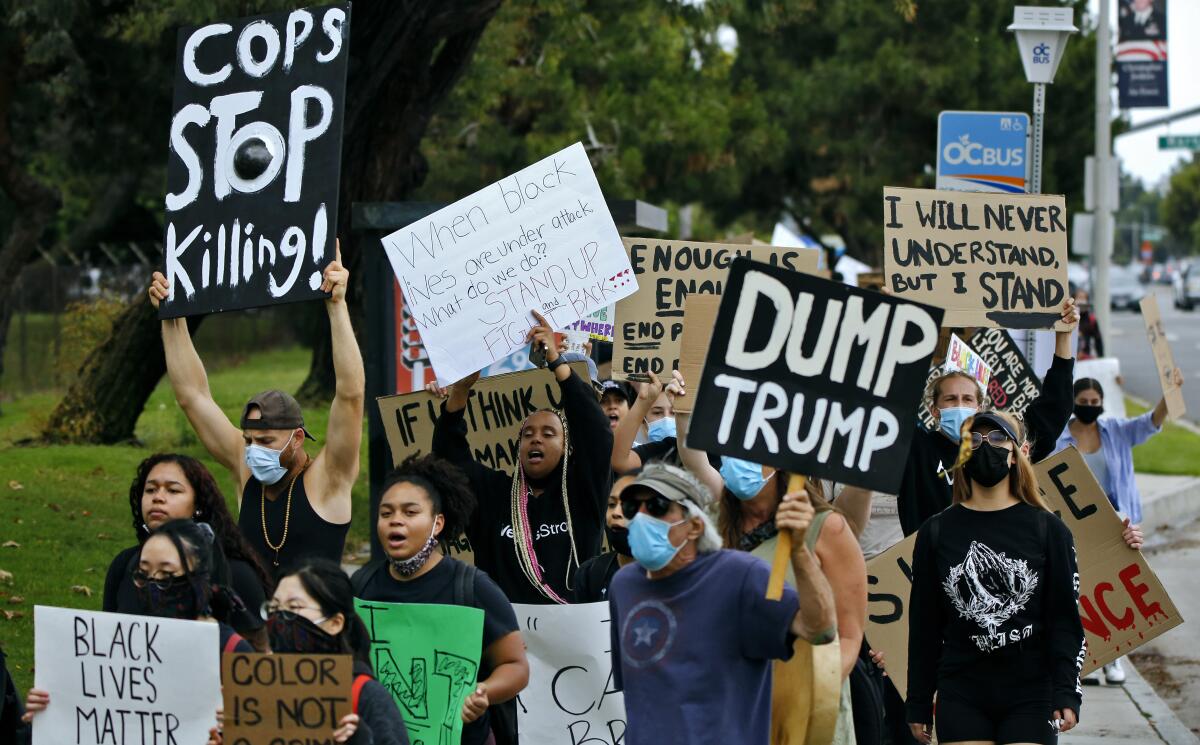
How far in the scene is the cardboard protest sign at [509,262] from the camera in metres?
6.87

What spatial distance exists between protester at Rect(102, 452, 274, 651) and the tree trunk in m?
6.52

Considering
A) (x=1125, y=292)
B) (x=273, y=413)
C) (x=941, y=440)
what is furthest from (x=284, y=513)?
(x=1125, y=292)

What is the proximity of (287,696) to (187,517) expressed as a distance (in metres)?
1.05

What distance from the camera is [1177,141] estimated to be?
26109 millimetres

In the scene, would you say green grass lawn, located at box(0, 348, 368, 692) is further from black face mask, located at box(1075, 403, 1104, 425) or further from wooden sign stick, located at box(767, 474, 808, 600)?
black face mask, located at box(1075, 403, 1104, 425)

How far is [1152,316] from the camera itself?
9.79 m

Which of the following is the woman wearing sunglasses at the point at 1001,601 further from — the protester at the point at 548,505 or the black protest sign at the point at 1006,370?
the black protest sign at the point at 1006,370

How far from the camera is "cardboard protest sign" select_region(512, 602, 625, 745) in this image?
566 centimetres

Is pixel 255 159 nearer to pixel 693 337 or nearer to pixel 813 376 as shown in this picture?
pixel 693 337

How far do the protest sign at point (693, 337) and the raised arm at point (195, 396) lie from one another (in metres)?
1.63

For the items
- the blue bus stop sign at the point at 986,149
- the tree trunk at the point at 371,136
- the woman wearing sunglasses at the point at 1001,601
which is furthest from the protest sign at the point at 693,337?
the blue bus stop sign at the point at 986,149

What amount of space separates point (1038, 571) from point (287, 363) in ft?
84.7

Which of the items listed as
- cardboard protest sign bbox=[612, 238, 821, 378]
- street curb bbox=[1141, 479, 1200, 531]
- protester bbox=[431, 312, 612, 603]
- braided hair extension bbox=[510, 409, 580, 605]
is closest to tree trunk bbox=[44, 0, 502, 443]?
cardboard protest sign bbox=[612, 238, 821, 378]

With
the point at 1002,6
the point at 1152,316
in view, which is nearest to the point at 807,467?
the point at 1152,316
